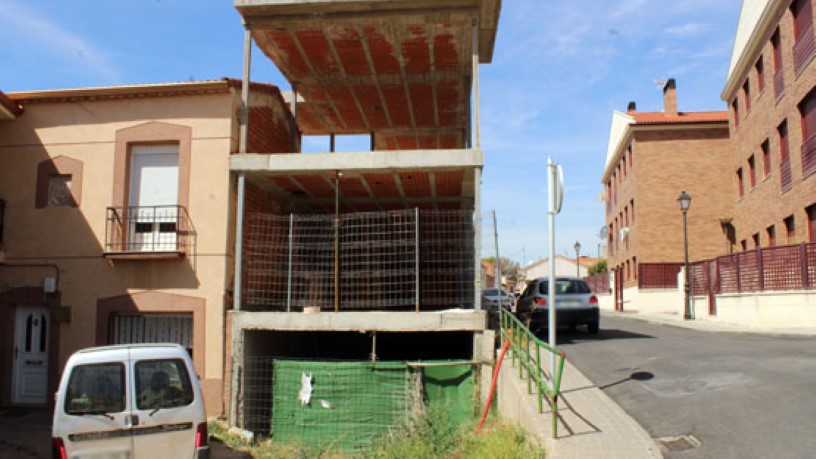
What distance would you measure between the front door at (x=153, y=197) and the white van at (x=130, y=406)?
4.86 metres

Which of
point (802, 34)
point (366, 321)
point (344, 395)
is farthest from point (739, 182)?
point (344, 395)

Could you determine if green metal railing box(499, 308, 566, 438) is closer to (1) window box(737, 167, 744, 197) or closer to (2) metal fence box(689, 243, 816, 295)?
(2) metal fence box(689, 243, 816, 295)

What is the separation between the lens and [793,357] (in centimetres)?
1051

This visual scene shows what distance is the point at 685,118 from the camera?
1340 inches

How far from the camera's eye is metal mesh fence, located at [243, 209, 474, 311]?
1191cm

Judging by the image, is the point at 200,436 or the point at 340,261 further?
the point at 340,261

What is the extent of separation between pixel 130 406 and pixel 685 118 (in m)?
33.2

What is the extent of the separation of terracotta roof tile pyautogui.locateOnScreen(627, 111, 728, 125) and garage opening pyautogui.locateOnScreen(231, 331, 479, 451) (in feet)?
88.8

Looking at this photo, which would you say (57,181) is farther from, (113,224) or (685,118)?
(685,118)

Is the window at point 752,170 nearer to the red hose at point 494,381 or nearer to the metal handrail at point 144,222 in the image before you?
the red hose at point 494,381

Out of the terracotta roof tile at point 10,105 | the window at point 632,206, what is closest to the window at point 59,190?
the terracotta roof tile at point 10,105

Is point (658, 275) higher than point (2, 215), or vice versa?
point (2, 215)

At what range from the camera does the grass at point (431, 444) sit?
7164 millimetres

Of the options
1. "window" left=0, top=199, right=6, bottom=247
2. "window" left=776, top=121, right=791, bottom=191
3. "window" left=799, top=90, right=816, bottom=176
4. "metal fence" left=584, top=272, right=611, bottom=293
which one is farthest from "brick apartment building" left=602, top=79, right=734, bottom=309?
"window" left=0, top=199, right=6, bottom=247
